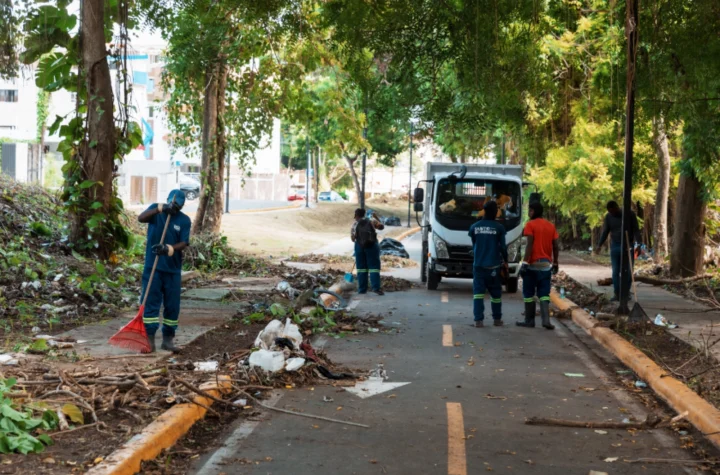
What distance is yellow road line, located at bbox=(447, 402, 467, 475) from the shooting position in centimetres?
636

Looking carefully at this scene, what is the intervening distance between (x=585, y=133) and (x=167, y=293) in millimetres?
19280

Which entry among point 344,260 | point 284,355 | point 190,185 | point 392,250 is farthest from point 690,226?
point 190,185

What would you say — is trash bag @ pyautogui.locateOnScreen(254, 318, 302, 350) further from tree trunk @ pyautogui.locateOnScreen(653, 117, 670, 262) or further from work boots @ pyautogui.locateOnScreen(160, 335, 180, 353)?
tree trunk @ pyautogui.locateOnScreen(653, 117, 670, 262)

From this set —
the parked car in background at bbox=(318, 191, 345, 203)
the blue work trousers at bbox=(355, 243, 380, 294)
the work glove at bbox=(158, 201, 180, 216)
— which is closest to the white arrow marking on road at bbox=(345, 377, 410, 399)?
the work glove at bbox=(158, 201, 180, 216)

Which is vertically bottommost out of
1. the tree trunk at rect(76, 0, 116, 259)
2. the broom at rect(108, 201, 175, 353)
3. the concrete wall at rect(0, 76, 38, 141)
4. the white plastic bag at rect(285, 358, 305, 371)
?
the white plastic bag at rect(285, 358, 305, 371)

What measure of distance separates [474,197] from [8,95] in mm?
55471

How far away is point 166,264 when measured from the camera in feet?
33.6

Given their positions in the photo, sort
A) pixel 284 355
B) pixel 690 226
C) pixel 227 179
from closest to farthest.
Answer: pixel 284 355 < pixel 690 226 < pixel 227 179

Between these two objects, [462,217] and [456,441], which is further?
[462,217]

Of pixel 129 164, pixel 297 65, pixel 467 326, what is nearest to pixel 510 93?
pixel 467 326

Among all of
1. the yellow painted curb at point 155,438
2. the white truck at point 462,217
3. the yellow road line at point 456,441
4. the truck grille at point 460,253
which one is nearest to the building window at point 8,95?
the white truck at point 462,217

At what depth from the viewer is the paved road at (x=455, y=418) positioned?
6.48m

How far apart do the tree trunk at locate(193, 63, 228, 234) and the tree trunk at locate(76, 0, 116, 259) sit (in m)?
5.64

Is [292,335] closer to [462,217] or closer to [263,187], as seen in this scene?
[462,217]
